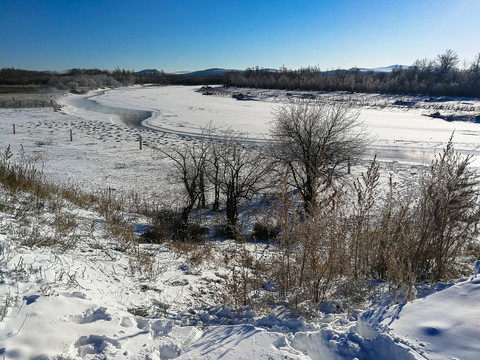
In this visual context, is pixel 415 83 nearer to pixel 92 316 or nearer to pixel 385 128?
pixel 385 128

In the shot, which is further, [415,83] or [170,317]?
[415,83]

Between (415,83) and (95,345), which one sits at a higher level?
(415,83)

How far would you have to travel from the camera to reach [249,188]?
14664mm

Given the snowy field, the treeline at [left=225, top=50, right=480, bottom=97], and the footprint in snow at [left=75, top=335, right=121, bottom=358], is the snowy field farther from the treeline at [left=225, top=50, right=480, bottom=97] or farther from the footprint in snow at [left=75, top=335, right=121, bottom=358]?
the treeline at [left=225, top=50, right=480, bottom=97]

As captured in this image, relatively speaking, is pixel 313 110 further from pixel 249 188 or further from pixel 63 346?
pixel 63 346

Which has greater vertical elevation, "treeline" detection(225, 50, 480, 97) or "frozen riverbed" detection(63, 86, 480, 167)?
"treeline" detection(225, 50, 480, 97)

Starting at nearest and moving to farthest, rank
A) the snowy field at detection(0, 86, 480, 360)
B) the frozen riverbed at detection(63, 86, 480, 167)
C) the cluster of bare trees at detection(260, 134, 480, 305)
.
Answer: the snowy field at detection(0, 86, 480, 360) < the cluster of bare trees at detection(260, 134, 480, 305) < the frozen riverbed at detection(63, 86, 480, 167)

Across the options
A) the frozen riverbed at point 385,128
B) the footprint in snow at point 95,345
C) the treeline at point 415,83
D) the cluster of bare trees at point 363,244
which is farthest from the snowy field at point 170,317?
the treeline at point 415,83

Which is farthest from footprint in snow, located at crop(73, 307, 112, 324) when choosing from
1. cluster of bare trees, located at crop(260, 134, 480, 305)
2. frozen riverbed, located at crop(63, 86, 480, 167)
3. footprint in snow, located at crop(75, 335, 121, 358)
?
frozen riverbed, located at crop(63, 86, 480, 167)

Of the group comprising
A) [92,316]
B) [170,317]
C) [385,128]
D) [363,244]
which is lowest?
[170,317]

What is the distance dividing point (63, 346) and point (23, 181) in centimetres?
829

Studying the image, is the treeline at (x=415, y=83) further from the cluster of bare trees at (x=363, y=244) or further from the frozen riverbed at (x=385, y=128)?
the cluster of bare trees at (x=363, y=244)

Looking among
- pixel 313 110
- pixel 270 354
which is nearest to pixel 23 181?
pixel 270 354

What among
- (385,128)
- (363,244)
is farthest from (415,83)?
(363,244)
